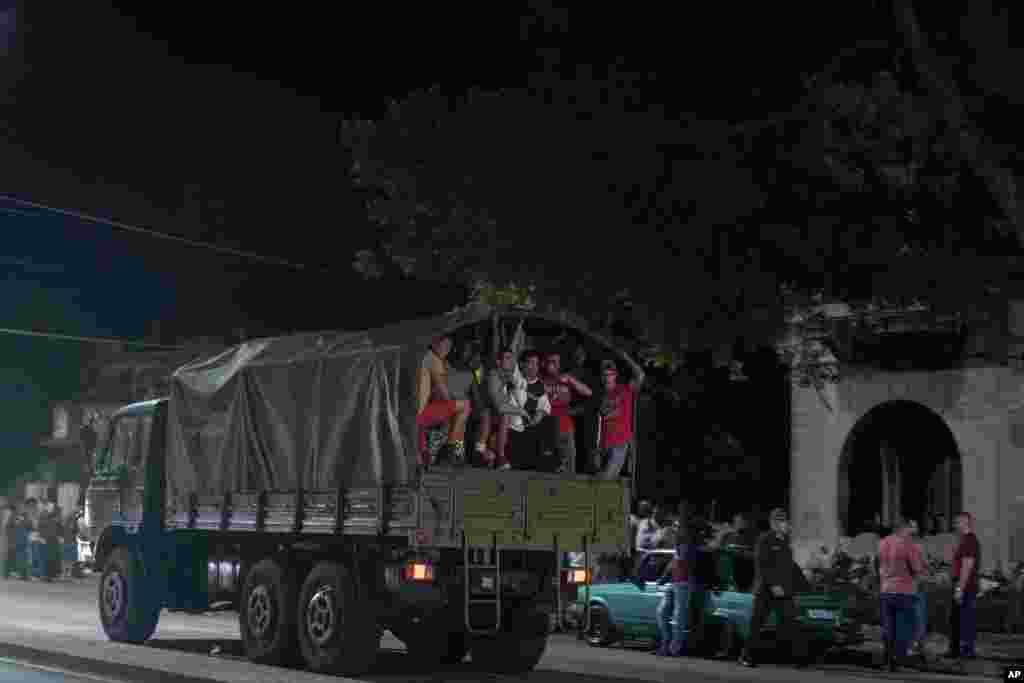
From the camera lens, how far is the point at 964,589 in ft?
62.0

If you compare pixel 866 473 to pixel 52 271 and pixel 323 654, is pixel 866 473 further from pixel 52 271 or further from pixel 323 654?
pixel 52 271

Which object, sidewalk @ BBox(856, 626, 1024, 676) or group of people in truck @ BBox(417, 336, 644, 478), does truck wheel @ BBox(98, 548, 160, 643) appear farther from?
sidewalk @ BBox(856, 626, 1024, 676)

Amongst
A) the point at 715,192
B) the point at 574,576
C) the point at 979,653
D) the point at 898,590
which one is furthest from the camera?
the point at 979,653

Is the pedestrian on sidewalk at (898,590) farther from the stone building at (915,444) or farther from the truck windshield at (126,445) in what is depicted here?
the truck windshield at (126,445)

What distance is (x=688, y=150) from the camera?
18.5 m

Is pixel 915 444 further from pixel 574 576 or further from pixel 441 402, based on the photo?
pixel 441 402

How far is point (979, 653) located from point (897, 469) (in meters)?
9.42

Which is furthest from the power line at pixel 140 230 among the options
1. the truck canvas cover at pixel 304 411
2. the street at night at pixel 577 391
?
the truck canvas cover at pixel 304 411

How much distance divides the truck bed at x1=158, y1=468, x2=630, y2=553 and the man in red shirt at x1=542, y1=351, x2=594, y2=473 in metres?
0.42

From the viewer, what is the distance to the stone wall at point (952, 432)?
2605 centimetres

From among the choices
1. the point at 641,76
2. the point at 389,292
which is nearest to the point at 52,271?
the point at 389,292

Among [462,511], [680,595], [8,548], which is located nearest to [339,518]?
[462,511]

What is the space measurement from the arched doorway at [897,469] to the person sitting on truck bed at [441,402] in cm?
1460

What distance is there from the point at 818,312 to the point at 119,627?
1091 centimetres
